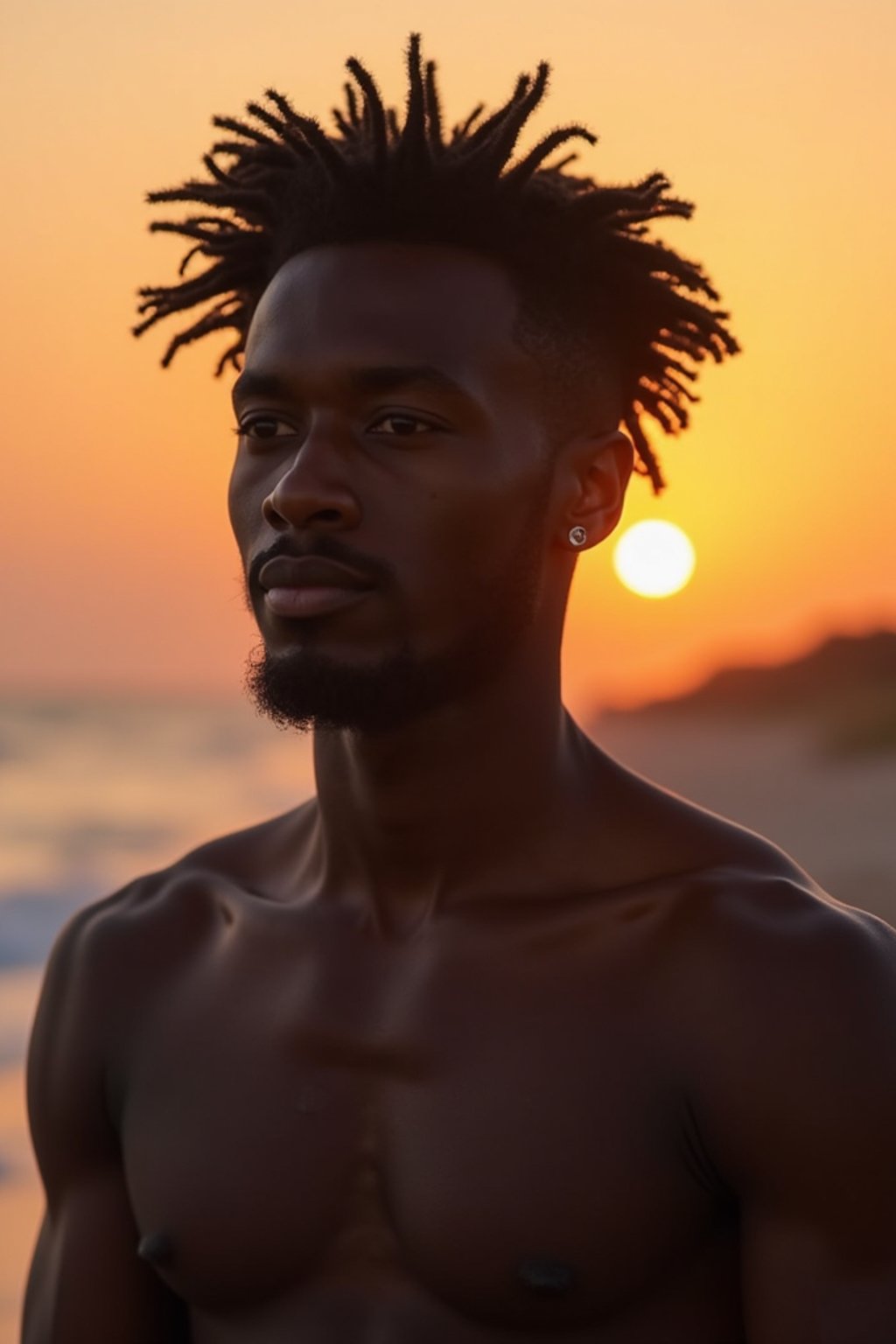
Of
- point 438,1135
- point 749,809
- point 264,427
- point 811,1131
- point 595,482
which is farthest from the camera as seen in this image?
point 749,809

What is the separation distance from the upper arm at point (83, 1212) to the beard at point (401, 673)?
58 centimetres

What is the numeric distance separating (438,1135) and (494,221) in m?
1.33

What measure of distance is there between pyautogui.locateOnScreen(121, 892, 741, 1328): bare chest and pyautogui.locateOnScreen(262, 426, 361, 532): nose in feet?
2.04

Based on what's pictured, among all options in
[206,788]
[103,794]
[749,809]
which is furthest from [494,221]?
[206,788]

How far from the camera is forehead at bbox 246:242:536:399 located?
313 centimetres

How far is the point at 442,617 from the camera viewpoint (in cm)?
314

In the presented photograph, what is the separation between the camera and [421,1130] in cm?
303

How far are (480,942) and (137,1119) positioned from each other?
0.57 metres

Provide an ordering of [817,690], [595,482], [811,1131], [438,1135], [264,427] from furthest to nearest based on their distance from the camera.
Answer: [817,690], [595,482], [264,427], [438,1135], [811,1131]

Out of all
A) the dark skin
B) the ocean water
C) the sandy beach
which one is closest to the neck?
the dark skin

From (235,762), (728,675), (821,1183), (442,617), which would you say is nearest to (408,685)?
(442,617)

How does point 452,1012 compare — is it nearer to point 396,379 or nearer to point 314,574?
point 314,574

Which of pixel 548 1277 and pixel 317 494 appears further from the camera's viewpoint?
pixel 317 494

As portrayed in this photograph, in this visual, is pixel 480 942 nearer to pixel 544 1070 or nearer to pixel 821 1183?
pixel 544 1070
